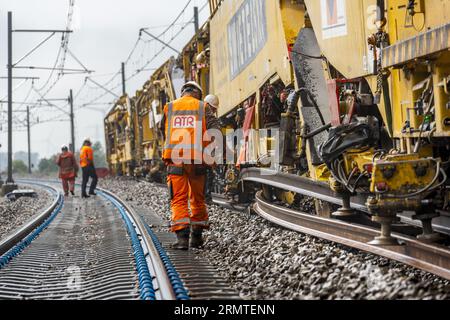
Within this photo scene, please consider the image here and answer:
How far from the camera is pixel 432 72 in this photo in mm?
4551

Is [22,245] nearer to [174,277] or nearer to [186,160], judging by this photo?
[186,160]

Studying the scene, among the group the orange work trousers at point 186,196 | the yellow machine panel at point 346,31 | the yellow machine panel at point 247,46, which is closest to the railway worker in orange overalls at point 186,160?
the orange work trousers at point 186,196

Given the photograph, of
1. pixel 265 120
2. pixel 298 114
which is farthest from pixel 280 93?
pixel 298 114

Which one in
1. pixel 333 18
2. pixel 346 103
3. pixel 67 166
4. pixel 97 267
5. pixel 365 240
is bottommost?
pixel 97 267

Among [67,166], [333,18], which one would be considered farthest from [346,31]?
[67,166]

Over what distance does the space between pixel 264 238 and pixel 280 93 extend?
235 cm

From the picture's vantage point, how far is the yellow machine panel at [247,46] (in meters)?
7.52

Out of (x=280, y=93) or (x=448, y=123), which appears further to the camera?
(x=280, y=93)

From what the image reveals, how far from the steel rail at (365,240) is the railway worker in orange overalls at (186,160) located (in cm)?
97

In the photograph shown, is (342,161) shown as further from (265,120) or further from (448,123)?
(265,120)

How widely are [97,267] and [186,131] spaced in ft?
→ 5.67

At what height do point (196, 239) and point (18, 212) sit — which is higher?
point (196, 239)

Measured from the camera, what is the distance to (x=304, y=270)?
16.2ft

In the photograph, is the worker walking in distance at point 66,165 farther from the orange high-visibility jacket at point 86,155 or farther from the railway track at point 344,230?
the railway track at point 344,230
